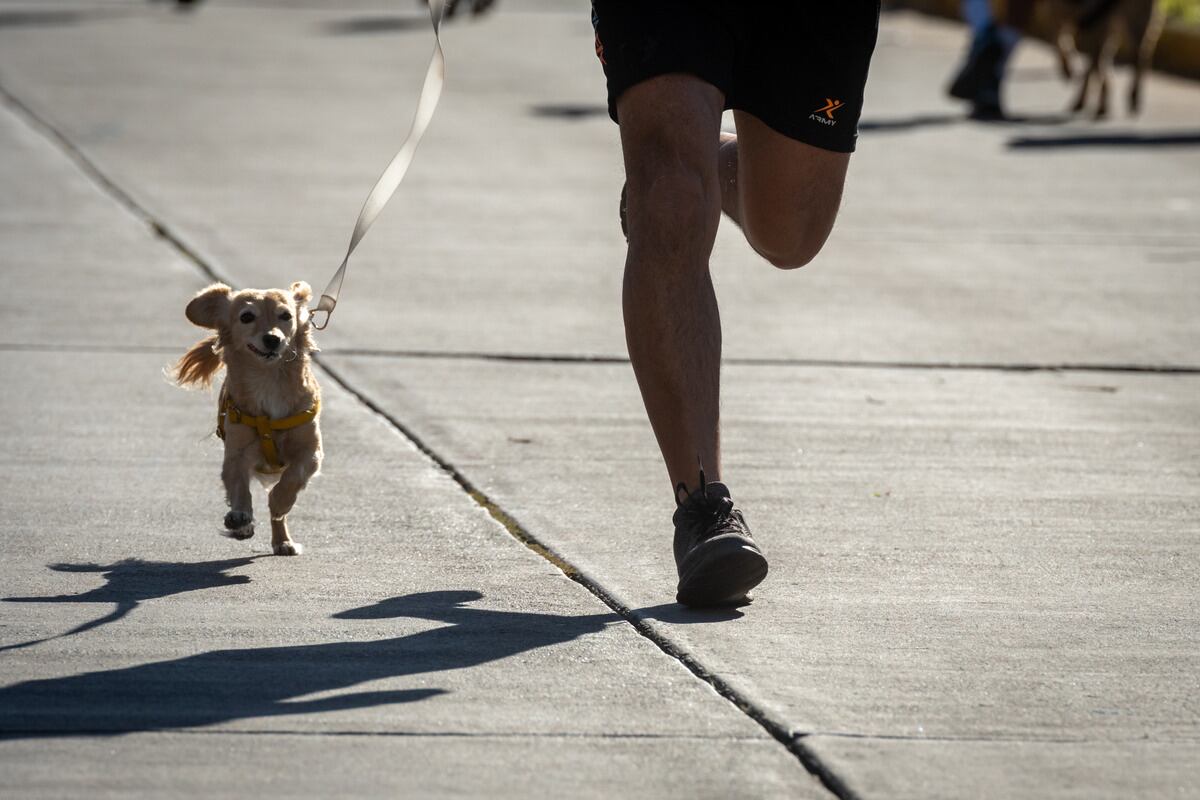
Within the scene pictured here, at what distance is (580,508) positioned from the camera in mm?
4871

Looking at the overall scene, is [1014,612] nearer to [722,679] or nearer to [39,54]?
[722,679]

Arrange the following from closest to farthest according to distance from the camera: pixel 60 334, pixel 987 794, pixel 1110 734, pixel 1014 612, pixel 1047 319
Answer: pixel 987 794
pixel 1110 734
pixel 1014 612
pixel 60 334
pixel 1047 319

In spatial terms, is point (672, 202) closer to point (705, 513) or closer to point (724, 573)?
point (705, 513)

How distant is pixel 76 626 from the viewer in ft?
12.5

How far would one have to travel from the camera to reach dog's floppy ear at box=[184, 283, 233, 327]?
4.36 m

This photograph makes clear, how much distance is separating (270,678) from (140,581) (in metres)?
0.74

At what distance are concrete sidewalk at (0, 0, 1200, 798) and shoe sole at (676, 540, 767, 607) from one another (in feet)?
0.19

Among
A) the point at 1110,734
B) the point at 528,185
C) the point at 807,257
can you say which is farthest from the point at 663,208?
the point at 528,185

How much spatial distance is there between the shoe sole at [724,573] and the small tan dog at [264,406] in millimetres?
965

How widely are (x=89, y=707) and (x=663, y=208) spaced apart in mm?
1557

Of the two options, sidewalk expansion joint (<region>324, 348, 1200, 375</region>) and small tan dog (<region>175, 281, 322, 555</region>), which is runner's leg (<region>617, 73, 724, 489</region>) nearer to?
small tan dog (<region>175, 281, 322, 555</region>)

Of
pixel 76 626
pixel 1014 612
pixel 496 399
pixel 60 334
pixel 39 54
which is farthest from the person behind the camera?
pixel 39 54

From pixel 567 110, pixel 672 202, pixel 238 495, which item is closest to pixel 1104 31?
pixel 567 110

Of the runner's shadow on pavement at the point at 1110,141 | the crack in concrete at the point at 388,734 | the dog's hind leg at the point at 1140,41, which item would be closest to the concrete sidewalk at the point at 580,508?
the crack in concrete at the point at 388,734
